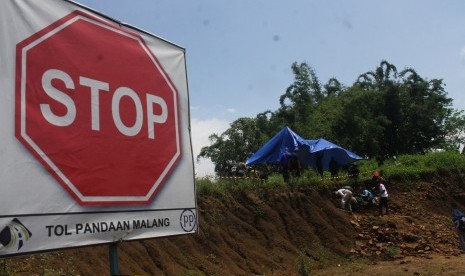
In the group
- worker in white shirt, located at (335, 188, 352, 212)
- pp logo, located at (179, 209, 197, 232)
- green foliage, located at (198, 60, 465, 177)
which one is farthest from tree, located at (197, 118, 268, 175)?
pp logo, located at (179, 209, 197, 232)

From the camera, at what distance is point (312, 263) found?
11.5 m

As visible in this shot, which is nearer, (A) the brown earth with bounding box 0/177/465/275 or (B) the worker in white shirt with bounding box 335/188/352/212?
(A) the brown earth with bounding box 0/177/465/275

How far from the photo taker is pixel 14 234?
1975 mm

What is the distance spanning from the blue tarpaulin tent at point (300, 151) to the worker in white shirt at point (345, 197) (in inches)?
Result: 69.0

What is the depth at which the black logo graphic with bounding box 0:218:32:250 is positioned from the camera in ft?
6.37

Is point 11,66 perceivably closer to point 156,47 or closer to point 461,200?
point 156,47

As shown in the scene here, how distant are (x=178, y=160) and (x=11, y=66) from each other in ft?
3.66

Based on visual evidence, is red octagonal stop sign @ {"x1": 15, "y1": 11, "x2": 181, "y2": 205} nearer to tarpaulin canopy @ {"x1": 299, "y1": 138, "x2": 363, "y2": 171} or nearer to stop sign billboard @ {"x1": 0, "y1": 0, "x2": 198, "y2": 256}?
stop sign billboard @ {"x1": 0, "y1": 0, "x2": 198, "y2": 256}

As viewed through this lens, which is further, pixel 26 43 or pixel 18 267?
pixel 18 267

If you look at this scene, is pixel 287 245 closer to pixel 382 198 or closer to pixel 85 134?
pixel 382 198

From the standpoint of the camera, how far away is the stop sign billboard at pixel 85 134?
207cm

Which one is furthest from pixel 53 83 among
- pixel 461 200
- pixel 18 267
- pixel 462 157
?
pixel 462 157

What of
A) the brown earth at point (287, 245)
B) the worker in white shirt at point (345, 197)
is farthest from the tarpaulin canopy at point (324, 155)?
the worker in white shirt at point (345, 197)

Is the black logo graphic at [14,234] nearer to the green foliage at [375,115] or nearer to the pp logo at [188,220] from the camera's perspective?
the pp logo at [188,220]
